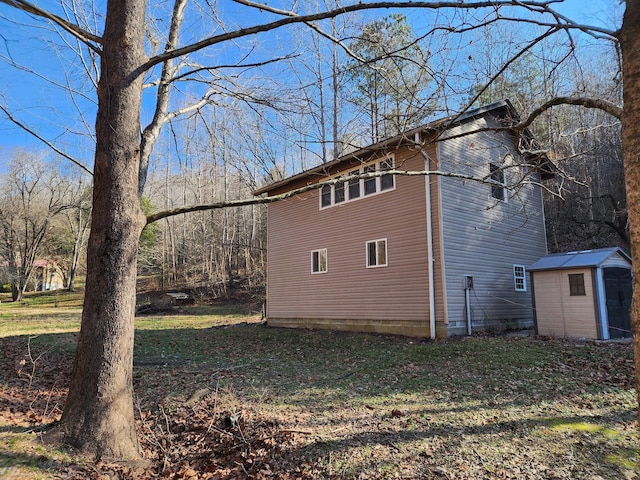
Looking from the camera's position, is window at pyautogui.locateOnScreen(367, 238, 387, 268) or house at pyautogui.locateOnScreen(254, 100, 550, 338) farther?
window at pyautogui.locateOnScreen(367, 238, 387, 268)

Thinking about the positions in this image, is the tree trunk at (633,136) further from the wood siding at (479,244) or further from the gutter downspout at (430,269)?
the gutter downspout at (430,269)

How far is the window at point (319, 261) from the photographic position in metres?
14.0

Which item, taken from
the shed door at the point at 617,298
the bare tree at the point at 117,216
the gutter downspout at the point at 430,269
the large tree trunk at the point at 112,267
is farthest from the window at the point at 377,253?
the large tree trunk at the point at 112,267

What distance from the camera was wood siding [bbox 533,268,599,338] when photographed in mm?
9633

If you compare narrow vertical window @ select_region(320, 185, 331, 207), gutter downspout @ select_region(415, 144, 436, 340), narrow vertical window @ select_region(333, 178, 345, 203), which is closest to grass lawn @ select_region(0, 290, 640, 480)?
gutter downspout @ select_region(415, 144, 436, 340)

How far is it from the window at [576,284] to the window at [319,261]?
702 cm

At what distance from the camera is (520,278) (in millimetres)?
13211

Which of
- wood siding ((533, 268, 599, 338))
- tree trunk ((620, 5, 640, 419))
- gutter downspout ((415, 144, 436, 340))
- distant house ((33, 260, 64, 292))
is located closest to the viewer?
tree trunk ((620, 5, 640, 419))

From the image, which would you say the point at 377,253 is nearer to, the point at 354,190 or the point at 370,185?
the point at 370,185

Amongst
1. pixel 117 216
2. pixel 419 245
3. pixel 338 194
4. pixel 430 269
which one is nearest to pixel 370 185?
pixel 338 194

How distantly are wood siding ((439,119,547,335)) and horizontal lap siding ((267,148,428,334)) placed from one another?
73 cm

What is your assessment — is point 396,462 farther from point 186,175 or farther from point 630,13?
point 186,175

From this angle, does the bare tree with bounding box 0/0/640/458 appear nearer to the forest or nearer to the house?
the forest

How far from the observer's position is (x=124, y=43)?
3979 millimetres
